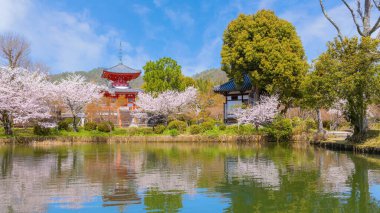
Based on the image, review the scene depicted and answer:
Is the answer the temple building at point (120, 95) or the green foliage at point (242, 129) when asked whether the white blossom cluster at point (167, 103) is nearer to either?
the temple building at point (120, 95)

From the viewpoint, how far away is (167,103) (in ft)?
117

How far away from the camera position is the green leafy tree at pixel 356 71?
61.9 feet

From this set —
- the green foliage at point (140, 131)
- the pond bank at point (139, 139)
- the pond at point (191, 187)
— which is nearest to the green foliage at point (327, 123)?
the pond bank at point (139, 139)

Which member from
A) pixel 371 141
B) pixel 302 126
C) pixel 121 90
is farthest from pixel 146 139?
pixel 371 141

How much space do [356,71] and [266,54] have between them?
34.7 ft

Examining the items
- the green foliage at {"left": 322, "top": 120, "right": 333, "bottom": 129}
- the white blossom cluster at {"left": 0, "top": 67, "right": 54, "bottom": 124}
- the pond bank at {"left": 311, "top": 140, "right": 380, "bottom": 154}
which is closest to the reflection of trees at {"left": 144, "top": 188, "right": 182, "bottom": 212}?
the pond bank at {"left": 311, "top": 140, "right": 380, "bottom": 154}

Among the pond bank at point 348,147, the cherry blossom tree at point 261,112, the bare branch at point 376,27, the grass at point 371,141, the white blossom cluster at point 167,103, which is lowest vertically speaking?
the pond bank at point 348,147

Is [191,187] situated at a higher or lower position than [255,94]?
lower

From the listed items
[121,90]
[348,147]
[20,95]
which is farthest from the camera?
[121,90]

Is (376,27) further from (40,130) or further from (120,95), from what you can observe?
(120,95)

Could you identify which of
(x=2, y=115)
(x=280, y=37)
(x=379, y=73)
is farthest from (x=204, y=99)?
(x=379, y=73)

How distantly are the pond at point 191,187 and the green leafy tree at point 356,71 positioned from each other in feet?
18.0

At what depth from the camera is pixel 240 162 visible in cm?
1617

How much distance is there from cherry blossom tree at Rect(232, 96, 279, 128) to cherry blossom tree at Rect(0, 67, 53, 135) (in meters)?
17.0
